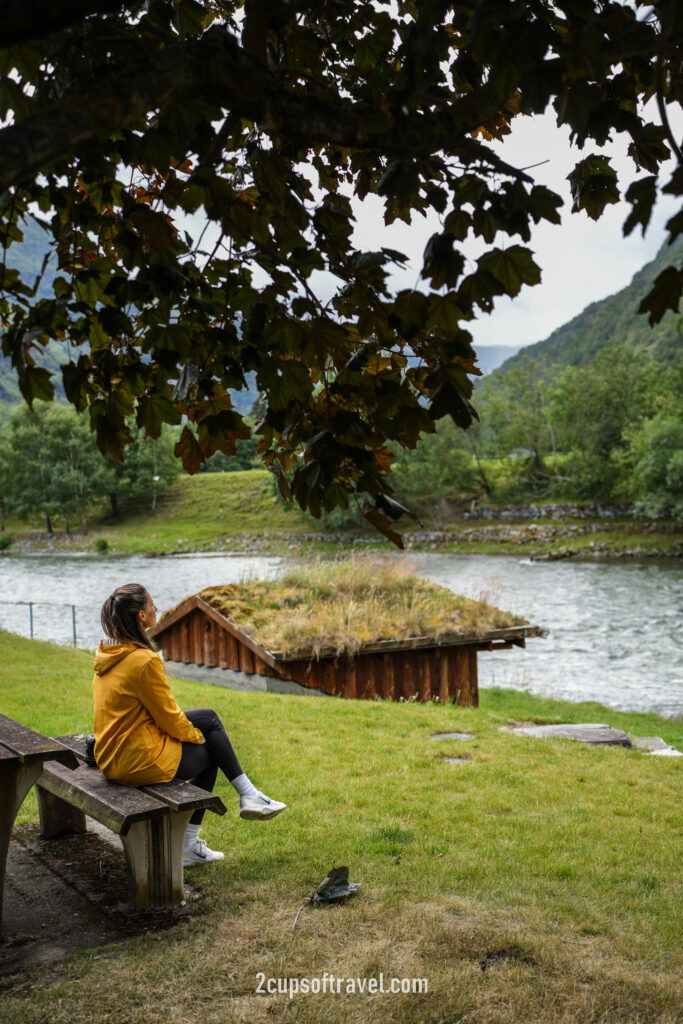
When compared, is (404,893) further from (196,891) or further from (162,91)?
(162,91)

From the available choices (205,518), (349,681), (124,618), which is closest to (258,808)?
(124,618)

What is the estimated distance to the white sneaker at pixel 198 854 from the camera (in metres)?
4.74

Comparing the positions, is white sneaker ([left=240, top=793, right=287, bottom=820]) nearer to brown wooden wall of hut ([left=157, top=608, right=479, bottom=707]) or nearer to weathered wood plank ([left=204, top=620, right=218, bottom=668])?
brown wooden wall of hut ([left=157, top=608, right=479, bottom=707])

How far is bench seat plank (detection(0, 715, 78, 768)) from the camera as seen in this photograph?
3.85m

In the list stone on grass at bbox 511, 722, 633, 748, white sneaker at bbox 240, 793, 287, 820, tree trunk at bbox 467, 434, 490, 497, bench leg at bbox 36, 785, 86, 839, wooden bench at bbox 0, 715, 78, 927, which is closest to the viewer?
wooden bench at bbox 0, 715, 78, 927

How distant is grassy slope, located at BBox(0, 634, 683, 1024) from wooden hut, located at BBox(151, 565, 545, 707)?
298 cm

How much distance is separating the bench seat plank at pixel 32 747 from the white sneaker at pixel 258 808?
122cm

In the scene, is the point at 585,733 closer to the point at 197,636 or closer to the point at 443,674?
the point at 443,674

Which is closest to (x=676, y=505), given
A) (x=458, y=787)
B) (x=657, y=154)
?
(x=458, y=787)

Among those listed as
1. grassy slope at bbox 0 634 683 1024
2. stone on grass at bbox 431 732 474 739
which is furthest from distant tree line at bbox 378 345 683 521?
grassy slope at bbox 0 634 683 1024

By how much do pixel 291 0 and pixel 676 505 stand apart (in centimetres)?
4924

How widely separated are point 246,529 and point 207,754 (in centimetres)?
5933

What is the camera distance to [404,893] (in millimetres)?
4359

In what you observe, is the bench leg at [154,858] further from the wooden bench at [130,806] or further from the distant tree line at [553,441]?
the distant tree line at [553,441]
